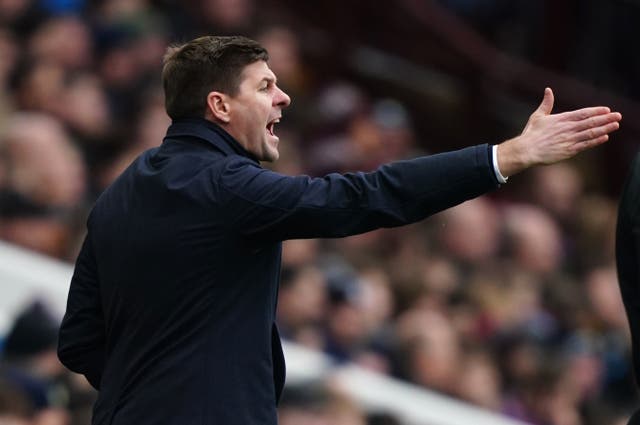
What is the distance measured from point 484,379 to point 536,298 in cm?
126

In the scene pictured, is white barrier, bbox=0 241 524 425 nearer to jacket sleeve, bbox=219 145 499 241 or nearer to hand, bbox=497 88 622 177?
jacket sleeve, bbox=219 145 499 241

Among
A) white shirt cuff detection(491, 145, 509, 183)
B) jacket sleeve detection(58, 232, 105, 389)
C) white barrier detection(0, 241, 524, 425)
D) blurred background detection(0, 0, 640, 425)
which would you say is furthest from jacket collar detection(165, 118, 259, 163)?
white barrier detection(0, 241, 524, 425)

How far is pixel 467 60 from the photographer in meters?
12.4

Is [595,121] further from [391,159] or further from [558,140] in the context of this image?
[391,159]

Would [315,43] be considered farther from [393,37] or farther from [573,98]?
[573,98]

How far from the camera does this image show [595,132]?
404cm

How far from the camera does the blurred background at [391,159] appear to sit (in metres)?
7.55

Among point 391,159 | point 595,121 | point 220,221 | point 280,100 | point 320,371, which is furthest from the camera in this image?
point 391,159

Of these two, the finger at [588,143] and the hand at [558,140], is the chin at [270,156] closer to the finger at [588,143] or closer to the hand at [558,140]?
the hand at [558,140]

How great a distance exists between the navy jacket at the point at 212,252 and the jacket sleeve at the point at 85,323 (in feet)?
0.33

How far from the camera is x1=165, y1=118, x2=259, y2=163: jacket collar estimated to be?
14.1ft

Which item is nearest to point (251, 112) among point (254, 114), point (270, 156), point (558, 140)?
point (254, 114)

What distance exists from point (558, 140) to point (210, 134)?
2.86 feet

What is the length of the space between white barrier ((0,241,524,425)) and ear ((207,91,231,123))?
2884 millimetres
